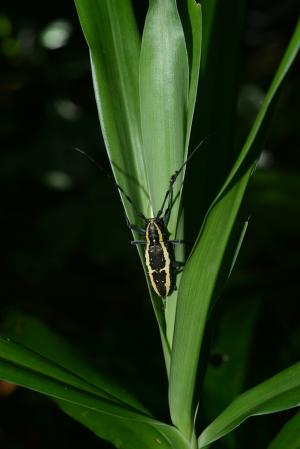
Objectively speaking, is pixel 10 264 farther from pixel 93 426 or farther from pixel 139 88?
pixel 139 88

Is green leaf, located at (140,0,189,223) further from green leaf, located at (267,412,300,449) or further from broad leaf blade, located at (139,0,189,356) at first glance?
green leaf, located at (267,412,300,449)

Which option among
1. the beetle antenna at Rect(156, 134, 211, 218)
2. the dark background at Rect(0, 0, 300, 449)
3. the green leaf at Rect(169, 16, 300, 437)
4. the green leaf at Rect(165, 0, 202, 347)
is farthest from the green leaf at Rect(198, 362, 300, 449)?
the dark background at Rect(0, 0, 300, 449)

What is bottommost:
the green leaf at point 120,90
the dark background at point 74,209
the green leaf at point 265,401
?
the dark background at point 74,209

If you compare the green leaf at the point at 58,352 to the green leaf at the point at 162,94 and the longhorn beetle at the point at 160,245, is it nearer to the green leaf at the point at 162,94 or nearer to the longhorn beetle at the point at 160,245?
the longhorn beetle at the point at 160,245

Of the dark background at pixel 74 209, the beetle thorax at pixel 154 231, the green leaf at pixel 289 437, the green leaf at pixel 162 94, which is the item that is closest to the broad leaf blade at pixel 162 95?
the green leaf at pixel 162 94

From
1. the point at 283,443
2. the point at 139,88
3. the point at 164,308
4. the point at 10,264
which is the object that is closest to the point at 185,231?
the point at 164,308

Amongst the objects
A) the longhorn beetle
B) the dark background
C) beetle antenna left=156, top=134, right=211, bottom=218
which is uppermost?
beetle antenna left=156, top=134, right=211, bottom=218
